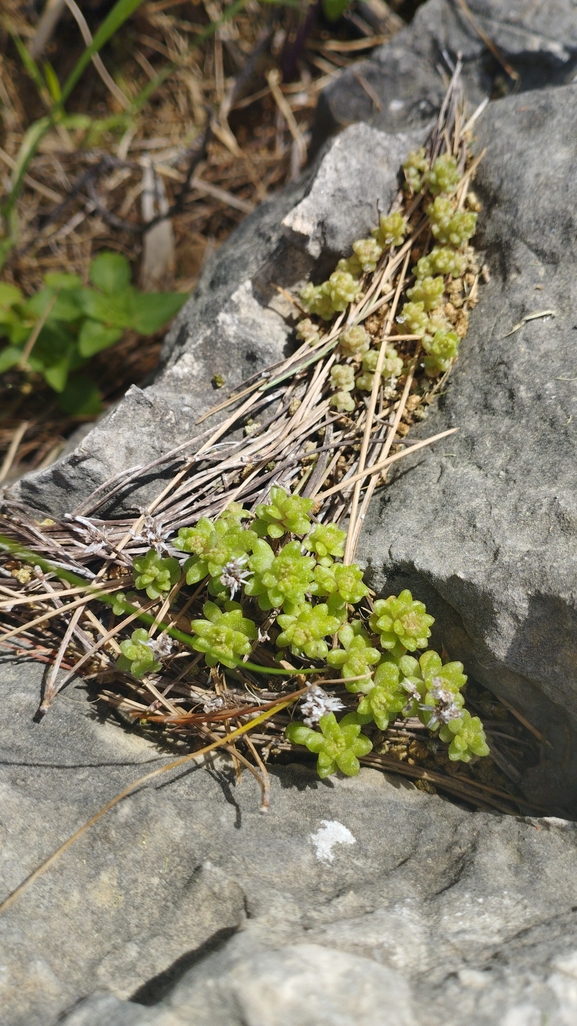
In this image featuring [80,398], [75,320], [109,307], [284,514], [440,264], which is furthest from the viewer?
[80,398]

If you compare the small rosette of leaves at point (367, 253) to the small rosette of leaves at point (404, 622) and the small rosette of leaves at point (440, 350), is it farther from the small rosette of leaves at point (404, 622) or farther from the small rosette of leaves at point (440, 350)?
the small rosette of leaves at point (404, 622)

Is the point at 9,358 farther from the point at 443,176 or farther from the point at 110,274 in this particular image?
the point at 443,176

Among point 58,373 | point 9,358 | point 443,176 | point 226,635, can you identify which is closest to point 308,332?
point 443,176

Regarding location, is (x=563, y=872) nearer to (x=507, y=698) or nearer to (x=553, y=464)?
(x=507, y=698)

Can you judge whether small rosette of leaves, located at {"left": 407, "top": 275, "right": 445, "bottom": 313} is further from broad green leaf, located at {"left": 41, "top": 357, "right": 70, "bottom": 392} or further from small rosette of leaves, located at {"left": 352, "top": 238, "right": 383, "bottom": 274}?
broad green leaf, located at {"left": 41, "top": 357, "right": 70, "bottom": 392}

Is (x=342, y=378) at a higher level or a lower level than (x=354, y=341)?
lower

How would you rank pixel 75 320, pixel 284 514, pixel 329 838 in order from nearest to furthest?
pixel 329 838, pixel 284 514, pixel 75 320

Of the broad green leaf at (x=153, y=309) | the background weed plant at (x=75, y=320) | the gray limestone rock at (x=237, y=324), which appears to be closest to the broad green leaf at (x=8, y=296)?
the background weed plant at (x=75, y=320)
